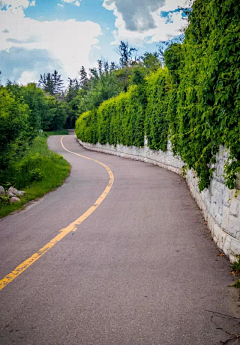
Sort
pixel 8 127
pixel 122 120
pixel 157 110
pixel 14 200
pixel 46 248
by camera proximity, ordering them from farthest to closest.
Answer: pixel 122 120, pixel 157 110, pixel 8 127, pixel 14 200, pixel 46 248

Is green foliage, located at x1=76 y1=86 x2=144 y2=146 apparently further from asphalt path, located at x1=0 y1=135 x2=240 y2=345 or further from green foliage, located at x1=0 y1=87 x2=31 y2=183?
asphalt path, located at x1=0 y1=135 x2=240 y2=345

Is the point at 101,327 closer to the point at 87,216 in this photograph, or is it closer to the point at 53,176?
the point at 87,216

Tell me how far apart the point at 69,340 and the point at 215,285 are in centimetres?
195

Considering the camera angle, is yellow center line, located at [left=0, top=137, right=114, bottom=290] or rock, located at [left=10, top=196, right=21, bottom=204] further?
rock, located at [left=10, top=196, right=21, bottom=204]

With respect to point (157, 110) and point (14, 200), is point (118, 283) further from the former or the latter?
point (157, 110)

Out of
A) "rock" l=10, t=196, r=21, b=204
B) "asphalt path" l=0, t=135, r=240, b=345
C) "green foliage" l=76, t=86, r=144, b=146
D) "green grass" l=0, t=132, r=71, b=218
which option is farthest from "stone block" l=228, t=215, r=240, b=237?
"green foliage" l=76, t=86, r=144, b=146

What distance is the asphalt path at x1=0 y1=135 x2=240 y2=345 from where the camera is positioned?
3.16 m

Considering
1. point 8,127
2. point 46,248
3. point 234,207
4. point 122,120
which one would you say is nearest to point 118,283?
point 46,248

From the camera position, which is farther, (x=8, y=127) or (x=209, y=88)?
(x=8, y=127)

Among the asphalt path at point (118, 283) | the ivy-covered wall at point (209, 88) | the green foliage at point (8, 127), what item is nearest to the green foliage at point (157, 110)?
the ivy-covered wall at point (209, 88)

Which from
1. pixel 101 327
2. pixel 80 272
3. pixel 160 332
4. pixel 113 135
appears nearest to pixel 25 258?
pixel 80 272

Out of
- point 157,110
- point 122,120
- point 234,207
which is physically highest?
point 157,110

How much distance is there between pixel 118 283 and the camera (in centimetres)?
423

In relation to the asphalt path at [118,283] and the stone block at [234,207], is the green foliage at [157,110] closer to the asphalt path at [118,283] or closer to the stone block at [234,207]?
the asphalt path at [118,283]
